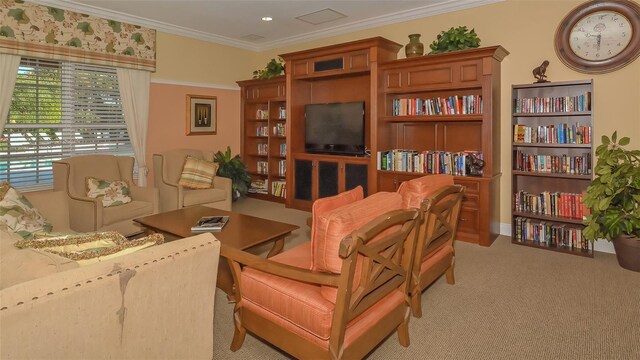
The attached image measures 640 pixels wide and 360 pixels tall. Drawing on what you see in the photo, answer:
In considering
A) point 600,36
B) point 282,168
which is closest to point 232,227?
point 282,168

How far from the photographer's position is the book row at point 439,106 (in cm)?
439

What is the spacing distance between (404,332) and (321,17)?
450cm

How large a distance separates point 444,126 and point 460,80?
0.67 m

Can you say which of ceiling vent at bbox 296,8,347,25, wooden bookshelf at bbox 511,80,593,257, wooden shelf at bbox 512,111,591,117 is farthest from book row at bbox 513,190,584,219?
ceiling vent at bbox 296,8,347,25

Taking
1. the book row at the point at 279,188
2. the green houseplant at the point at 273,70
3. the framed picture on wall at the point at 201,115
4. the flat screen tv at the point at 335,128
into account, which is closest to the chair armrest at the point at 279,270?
the flat screen tv at the point at 335,128

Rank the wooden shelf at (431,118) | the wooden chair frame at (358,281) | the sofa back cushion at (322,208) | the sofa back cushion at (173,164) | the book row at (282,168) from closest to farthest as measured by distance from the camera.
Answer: the wooden chair frame at (358,281) < the sofa back cushion at (322,208) < the wooden shelf at (431,118) < the sofa back cushion at (173,164) < the book row at (282,168)

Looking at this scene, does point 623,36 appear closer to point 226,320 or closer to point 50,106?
point 226,320

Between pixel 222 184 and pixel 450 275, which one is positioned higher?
pixel 222 184

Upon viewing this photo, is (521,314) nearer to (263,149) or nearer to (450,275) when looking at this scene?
(450,275)

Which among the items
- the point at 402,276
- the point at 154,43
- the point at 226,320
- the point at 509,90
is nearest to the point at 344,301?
the point at 402,276

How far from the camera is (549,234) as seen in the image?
4.16 metres

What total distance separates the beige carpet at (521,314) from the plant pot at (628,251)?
0.08 metres

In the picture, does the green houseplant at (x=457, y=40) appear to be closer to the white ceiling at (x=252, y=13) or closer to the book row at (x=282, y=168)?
the white ceiling at (x=252, y=13)

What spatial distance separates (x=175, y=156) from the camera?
545cm
